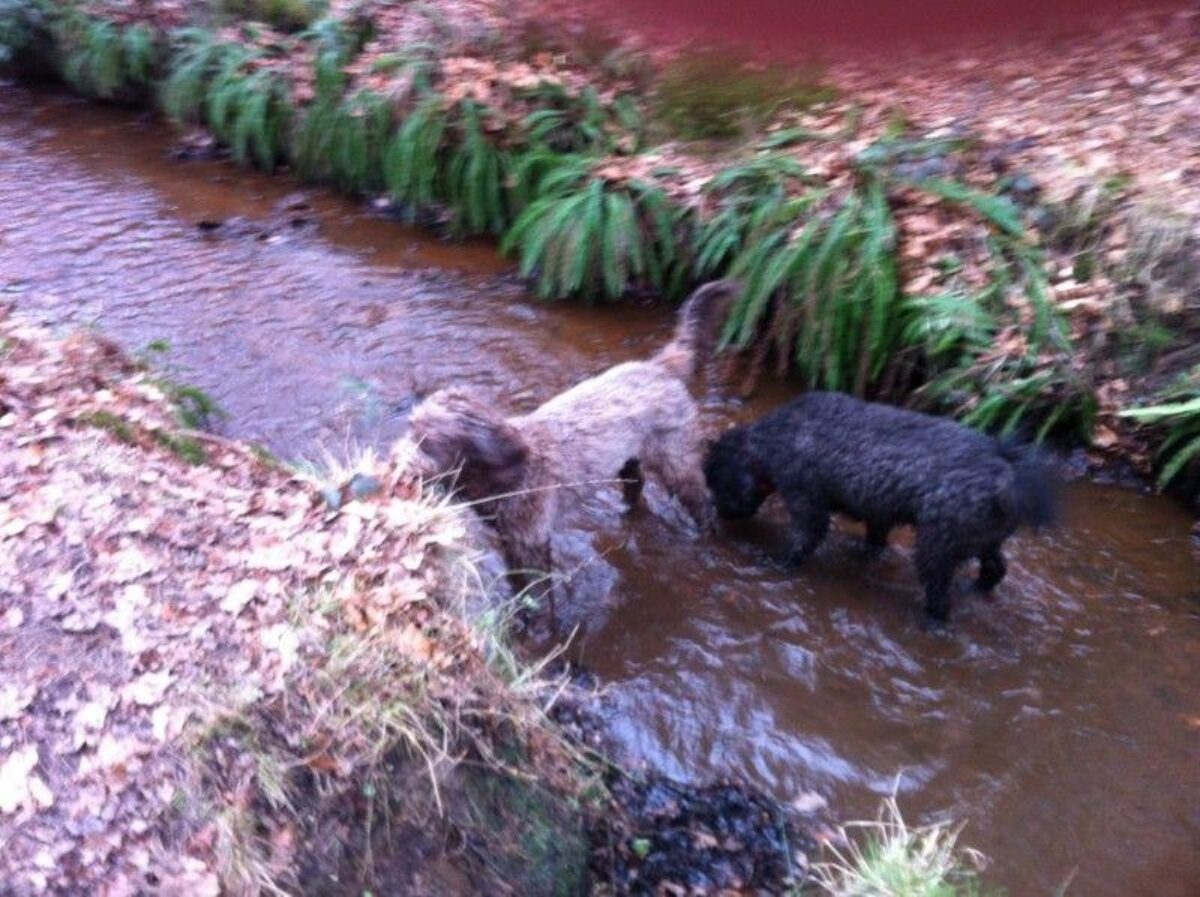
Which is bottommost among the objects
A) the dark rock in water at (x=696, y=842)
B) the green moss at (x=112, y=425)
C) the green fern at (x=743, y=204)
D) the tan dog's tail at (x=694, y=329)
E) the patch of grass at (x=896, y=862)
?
the dark rock in water at (x=696, y=842)

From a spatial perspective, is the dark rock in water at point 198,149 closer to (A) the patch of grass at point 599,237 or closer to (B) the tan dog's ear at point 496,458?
(A) the patch of grass at point 599,237

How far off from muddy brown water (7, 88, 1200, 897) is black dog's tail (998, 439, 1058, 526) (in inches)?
29.2

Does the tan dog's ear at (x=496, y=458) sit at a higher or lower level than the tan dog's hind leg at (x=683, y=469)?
higher

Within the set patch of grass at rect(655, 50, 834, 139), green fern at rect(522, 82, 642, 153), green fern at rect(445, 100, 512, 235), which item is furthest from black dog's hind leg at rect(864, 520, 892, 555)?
green fern at rect(445, 100, 512, 235)

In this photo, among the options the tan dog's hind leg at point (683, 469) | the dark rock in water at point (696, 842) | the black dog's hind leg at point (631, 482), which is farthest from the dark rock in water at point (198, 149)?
the dark rock in water at point (696, 842)

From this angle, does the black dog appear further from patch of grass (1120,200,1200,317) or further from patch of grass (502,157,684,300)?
patch of grass (502,157,684,300)

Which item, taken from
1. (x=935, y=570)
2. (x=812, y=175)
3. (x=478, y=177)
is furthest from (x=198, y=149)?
(x=935, y=570)

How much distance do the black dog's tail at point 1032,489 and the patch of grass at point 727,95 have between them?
15.2 ft

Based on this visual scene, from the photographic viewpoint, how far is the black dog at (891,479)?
16.4 ft

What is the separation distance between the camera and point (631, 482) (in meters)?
6.36

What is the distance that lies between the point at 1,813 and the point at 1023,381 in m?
5.81

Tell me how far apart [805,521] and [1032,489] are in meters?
1.28

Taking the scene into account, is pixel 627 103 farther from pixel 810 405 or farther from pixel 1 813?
pixel 1 813

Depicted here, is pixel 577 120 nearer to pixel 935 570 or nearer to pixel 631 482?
pixel 631 482
